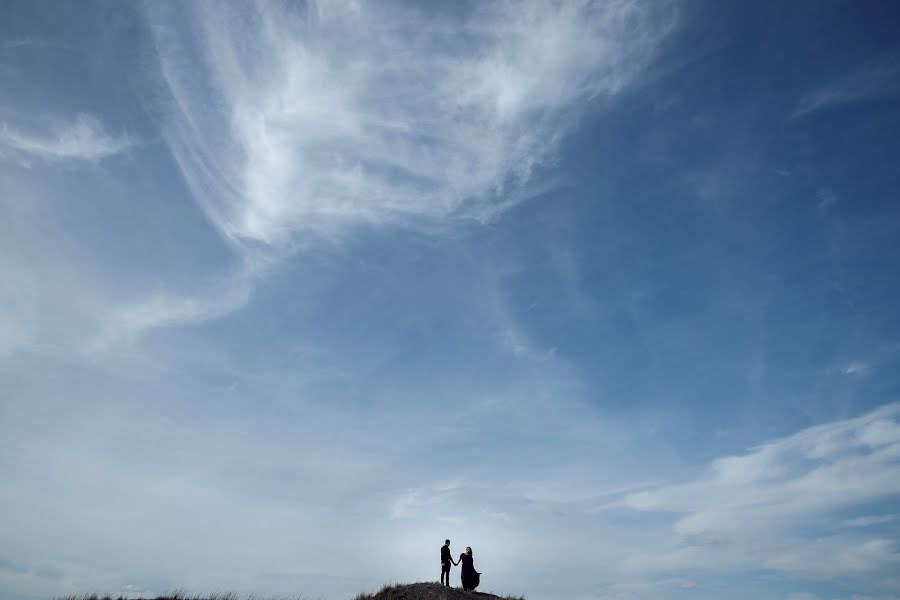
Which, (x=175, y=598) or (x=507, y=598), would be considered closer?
(x=175, y=598)

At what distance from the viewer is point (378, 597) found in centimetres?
3434

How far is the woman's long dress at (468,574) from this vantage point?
35.3m

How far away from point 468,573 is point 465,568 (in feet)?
1.03

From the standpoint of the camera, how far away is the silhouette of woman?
3528 centimetres

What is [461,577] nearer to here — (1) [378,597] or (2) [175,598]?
(1) [378,597]

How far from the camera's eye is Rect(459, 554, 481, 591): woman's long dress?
35.3 metres

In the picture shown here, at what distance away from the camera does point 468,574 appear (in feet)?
116

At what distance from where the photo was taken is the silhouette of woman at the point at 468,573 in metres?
35.3

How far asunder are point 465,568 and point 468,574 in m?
0.36

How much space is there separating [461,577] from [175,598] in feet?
50.5

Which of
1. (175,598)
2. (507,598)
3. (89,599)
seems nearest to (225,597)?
(175,598)

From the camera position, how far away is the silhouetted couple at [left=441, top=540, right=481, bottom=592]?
116 feet

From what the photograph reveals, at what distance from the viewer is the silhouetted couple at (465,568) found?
35.2m

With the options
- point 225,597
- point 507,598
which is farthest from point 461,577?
point 225,597
